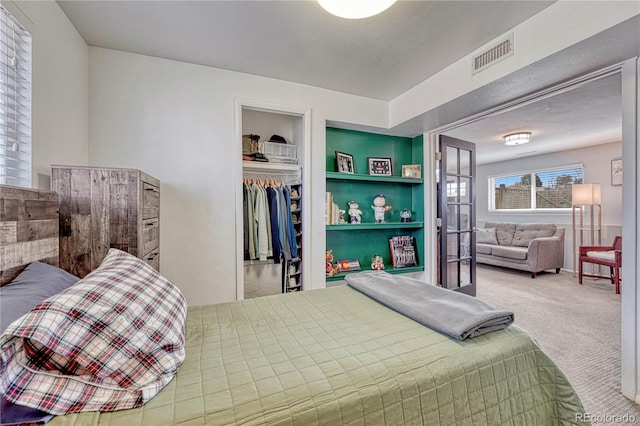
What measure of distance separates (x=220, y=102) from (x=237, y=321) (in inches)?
77.7

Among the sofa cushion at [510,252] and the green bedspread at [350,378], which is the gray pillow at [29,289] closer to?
the green bedspread at [350,378]

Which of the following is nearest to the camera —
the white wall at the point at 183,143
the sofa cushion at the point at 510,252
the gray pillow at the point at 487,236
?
the white wall at the point at 183,143

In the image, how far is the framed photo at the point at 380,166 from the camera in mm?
3416

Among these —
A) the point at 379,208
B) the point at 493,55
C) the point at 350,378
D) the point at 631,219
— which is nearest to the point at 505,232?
the point at 379,208

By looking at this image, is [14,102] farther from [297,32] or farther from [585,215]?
[585,215]

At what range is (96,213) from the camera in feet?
5.24

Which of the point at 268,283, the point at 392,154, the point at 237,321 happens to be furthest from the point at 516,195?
the point at 237,321

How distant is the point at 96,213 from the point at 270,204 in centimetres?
148

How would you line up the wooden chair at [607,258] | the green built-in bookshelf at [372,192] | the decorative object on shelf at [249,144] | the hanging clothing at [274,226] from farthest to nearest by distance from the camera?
the wooden chair at [607,258] → the green built-in bookshelf at [372,192] → the decorative object on shelf at [249,144] → the hanging clothing at [274,226]

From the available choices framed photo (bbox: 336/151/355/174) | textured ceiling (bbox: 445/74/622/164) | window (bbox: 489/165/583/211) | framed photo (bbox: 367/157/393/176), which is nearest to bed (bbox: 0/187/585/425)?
framed photo (bbox: 336/151/355/174)

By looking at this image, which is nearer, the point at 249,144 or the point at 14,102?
the point at 14,102

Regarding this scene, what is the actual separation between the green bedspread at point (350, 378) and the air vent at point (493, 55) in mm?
1838

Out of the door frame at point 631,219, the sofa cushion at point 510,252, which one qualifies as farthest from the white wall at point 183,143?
the sofa cushion at point 510,252

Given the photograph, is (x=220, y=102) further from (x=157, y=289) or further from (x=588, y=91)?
(x=588, y=91)
